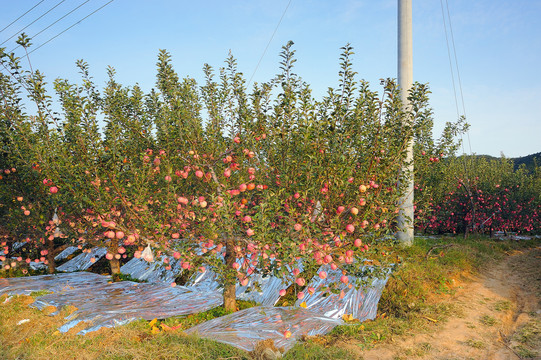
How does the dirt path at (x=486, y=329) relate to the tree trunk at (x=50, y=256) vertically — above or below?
below

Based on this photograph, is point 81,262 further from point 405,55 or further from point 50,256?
point 405,55

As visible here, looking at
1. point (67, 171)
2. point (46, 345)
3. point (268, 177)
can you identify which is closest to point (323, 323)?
point (268, 177)

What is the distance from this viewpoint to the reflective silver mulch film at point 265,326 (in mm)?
5320

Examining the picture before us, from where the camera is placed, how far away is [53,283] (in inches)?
357

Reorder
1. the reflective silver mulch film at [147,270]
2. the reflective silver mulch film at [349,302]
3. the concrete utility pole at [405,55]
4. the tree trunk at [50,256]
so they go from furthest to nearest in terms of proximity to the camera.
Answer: the concrete utility pole at [405,55] < the tree trunk at [50,256] < the reflective silver mulch film at [147,270] < the reflective silver mulch film at [349,302]

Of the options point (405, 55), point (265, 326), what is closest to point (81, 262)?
point (265, 326)

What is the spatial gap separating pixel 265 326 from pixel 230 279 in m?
0.91

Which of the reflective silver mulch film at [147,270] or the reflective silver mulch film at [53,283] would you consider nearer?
the reflective silver mulch film at [53,283]

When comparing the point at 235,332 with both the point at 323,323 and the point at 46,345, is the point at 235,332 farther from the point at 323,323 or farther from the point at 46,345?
the point at 46,345

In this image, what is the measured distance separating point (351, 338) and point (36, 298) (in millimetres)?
6466

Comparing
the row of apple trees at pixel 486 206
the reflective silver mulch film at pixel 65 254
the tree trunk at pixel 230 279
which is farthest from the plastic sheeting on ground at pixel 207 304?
the row of apple trees at pixel 486 206

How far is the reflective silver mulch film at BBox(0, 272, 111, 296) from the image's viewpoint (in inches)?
329

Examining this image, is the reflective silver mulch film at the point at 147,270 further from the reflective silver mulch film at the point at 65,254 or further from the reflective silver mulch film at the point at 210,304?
the reflective silver mulch film at the point at 65,254

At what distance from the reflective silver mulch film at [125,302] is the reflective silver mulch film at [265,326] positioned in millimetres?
1096
